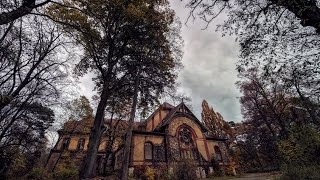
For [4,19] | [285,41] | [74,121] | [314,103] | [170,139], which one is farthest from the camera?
[74,121]

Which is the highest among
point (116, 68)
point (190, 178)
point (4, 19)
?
point (116, 68)

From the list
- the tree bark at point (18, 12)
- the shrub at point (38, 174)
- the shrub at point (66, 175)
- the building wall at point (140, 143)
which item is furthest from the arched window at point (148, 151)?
the tree bark at point (18, 12)

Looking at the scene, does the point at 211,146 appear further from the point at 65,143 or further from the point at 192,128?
the point at 65,143

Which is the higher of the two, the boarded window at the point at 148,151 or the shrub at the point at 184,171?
the boarded window at the point at 148,151

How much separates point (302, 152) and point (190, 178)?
855 cm

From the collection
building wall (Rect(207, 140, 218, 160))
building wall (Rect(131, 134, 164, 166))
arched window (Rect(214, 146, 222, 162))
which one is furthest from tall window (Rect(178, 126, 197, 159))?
arched window (Rect(214, 146, 222, 162))

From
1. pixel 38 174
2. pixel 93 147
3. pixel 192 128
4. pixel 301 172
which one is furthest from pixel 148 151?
pixel 301 172

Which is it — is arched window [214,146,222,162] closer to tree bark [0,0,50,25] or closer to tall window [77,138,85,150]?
tall window [77,138,85,150]

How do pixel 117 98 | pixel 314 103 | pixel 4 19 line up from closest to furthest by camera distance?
pixel 4 19
pixel 314 103
pixel 117 98

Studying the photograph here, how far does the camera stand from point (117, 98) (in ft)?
48.5

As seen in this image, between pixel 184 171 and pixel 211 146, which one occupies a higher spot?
pixel 211 146

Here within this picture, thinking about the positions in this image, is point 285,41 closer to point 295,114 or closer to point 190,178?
point 190,178

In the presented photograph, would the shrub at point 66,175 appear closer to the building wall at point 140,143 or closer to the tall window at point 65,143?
the building wall at point 140,143

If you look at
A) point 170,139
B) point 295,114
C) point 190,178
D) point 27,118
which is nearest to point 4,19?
point 27,118
